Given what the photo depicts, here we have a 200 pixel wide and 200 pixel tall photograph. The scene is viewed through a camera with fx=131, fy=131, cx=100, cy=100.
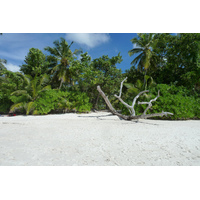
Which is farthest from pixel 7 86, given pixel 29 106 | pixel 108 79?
pixel 108 79

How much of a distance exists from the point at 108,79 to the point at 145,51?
255 inches

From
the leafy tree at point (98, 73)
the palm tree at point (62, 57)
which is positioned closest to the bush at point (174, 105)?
the leafy tree at point (98, 73)

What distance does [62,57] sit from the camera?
55.8ft

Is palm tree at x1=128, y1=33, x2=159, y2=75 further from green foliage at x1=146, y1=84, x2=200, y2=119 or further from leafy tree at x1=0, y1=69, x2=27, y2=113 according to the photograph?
leafy tree at x1=0, y1=69, x2=27, y2=113

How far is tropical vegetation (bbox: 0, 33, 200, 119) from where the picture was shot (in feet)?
32.3

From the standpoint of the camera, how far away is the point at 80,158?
2.64 m

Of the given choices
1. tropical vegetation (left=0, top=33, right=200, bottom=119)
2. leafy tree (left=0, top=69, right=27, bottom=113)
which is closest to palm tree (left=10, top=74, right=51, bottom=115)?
tropical vegetation (left=0, top=33, right=200, bottom=119)

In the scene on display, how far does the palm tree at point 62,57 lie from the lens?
1666 centimetres

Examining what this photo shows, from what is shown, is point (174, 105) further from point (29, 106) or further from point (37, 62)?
point (37, 62)

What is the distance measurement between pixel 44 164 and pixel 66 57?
1641cm

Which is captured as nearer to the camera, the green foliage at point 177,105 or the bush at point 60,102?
the green foliage at point 177,105

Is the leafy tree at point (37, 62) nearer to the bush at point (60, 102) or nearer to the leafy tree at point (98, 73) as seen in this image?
the leafy tree at point (98, 73)

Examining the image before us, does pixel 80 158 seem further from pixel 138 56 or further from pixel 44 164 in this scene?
pixel 138 56

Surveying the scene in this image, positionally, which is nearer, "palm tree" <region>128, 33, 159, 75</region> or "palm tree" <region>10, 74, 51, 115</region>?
"palm tree" <region>10, 74, 51, 115</region>
